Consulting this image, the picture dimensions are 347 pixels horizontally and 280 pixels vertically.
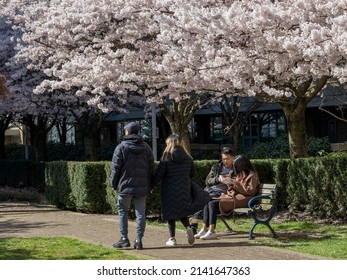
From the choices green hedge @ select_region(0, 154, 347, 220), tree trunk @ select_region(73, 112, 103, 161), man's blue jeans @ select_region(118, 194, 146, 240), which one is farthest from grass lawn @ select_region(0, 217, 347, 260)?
tree trunk @ select_region(73, 112, 103, 161)

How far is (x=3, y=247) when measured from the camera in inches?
439

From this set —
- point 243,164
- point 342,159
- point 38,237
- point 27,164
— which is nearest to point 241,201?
point 243,164

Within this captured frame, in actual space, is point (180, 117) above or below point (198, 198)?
above

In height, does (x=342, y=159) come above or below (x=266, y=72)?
below

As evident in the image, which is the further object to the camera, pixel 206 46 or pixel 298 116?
pixel 298 116

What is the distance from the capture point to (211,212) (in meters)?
11.8

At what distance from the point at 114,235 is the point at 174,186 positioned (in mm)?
2004

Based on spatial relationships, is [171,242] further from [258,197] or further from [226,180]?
[226,180]

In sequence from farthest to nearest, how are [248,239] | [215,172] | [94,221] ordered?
[94,221] → [215,172] → [248,239]

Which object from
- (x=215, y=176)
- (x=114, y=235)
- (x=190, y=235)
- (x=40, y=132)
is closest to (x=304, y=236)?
(x=215, y=176)

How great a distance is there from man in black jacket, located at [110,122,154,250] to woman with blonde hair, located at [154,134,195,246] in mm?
273

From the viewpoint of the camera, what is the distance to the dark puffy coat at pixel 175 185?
10.8 metres

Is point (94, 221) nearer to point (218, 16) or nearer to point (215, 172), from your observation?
point (215, 172)

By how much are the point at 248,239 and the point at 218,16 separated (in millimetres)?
3423
